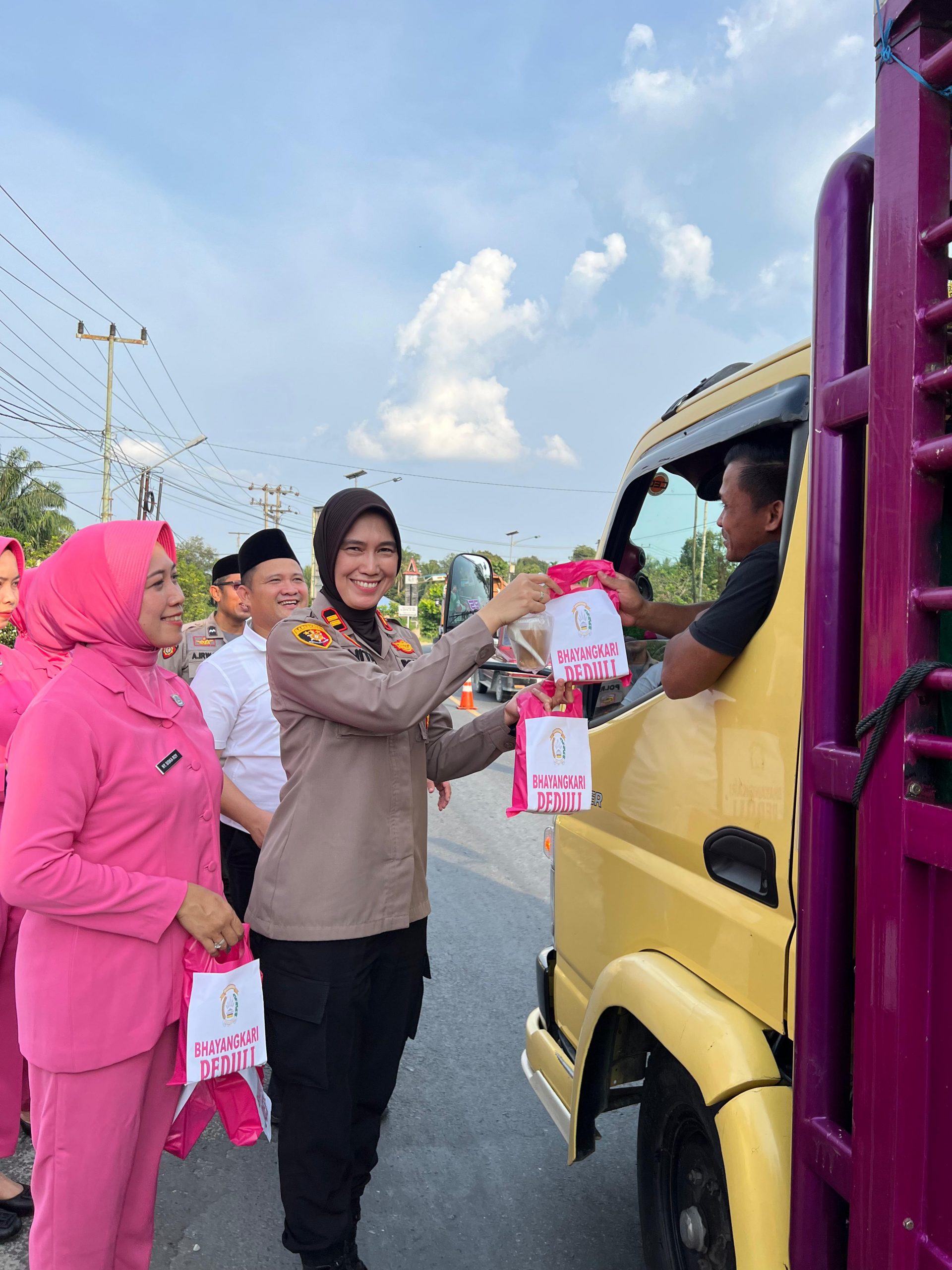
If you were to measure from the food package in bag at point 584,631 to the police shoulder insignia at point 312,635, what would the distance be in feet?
1.85

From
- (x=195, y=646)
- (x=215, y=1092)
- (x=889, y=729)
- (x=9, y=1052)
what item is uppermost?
(x=195, y=646)

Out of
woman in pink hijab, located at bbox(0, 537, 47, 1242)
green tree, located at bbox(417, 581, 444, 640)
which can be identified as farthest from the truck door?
green tree, located at bbox(417, 581, 444, 640)

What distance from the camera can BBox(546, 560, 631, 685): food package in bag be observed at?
2.01 metres

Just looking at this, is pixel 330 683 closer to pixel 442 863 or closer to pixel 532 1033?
pixel 532 1033

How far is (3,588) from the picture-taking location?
3447mm

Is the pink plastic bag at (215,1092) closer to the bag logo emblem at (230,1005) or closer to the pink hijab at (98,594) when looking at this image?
the bag logo emblem at (230,1005)

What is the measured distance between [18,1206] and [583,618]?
2412mm

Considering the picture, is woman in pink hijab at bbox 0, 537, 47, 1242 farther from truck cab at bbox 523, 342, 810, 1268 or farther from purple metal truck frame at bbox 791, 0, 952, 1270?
purple metal truck frame at bbox 791, 0, 952, 1270

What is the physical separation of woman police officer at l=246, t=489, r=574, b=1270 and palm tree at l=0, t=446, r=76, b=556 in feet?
98.0

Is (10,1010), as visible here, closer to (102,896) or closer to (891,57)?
(102,896)

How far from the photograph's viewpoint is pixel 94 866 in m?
1.88

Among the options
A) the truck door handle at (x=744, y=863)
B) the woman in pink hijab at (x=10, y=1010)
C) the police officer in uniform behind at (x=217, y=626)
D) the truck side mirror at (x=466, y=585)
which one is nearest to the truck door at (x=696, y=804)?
the truck door handle at (x=744, y=863)

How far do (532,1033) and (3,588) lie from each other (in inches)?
99.5

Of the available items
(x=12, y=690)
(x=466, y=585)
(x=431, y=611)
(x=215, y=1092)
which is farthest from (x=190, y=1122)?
(x=431, y=611)
